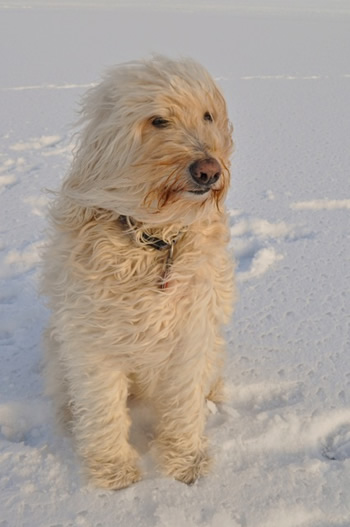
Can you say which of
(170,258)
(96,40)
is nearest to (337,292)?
(170,258)

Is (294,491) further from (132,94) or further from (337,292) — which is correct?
(132,94)

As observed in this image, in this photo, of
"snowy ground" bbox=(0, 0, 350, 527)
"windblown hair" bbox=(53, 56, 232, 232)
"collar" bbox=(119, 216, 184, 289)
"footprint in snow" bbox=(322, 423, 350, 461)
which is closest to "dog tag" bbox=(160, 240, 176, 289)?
"collar" bbox=(119, 216, 184, 289)

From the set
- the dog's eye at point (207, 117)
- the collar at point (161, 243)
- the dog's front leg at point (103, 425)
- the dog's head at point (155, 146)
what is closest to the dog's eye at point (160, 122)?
the dog's head at point (155, 146)

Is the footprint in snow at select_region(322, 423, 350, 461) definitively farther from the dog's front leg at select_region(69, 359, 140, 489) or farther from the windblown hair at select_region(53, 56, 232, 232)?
the windblown hair at select_region(53, 56, 232, 232)

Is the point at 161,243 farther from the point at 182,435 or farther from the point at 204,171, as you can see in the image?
the point at 182,435

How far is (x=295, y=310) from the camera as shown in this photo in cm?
336

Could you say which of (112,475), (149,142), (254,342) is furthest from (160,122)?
(254,342)

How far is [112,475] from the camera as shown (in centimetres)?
234

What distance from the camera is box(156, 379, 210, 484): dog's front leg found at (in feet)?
7.68

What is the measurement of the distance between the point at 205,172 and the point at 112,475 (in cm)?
145

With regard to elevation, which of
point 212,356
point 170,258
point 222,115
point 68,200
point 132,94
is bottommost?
point 212,356

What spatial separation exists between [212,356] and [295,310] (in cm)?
113

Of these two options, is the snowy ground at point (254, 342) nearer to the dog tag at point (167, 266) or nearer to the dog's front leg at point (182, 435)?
the dog's front leg at point (182, 435)

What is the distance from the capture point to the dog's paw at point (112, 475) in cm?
232
